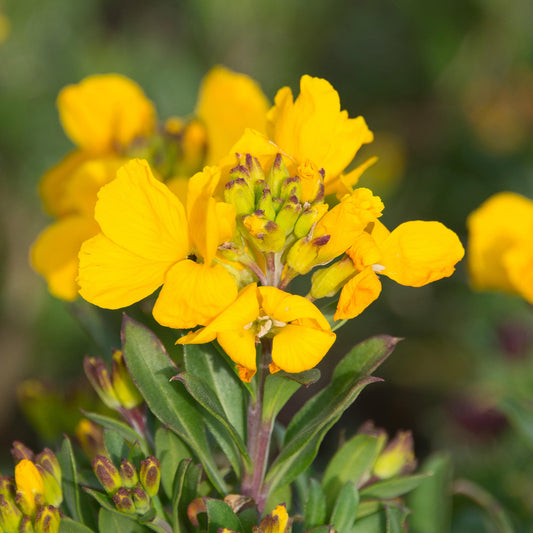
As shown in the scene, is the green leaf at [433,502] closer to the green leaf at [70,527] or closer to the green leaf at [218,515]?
the green leaf at [218,515]

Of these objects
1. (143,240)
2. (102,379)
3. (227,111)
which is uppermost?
(227,111)

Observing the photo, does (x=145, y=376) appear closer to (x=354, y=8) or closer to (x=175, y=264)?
(x=175, y=264)

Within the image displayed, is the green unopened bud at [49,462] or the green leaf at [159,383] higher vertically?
the green leaf at [159,383]

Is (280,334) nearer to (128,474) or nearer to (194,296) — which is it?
(194,296)

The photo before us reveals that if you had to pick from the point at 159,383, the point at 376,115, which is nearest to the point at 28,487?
the point at 159,383

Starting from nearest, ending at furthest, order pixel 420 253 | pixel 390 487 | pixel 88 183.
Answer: pixel 420 253, pixel 390 487, pixel 88 183

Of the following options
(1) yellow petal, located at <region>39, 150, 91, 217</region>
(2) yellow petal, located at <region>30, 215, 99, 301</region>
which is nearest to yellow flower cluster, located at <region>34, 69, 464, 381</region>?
(2) yellow petal, located at <region>30, 215, 99, 301</region>

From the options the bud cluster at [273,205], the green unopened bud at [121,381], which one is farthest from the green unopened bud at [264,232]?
the green unopened bud at [121,381]

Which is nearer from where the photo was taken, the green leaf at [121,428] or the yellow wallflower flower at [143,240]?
the yellow wallflower flower at [143,240]
